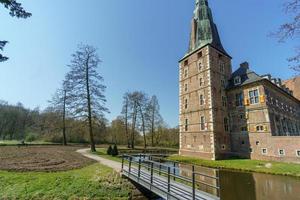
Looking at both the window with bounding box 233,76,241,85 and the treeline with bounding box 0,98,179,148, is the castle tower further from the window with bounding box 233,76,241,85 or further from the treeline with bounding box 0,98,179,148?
the treeline with bounding box 0,98,179,148

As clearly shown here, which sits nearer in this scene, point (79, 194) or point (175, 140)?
point (79, 194)

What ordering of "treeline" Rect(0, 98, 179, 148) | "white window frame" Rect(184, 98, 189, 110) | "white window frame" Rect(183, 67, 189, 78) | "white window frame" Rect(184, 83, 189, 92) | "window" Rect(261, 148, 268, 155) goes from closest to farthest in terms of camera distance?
"window" Rect(261, 148, 268, 155) < "white window frame" Rect(184, 98, 189, 110) < "white window frame" Rect(184, 83, 189, 92) < "white window frame" Rect(183, 67, 189, 78) < "treeline" Rect(0, 98, 179, 148)

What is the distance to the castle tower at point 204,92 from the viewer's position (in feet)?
83.3

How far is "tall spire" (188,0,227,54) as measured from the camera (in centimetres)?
3041

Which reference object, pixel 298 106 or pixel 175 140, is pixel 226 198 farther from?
pixel 175 140

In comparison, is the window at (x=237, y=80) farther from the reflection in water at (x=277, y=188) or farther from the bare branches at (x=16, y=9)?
the bare branches at (x=16, y=9)

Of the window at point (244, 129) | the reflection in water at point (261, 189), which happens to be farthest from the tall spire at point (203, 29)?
the reflection in water at point (261, 189)

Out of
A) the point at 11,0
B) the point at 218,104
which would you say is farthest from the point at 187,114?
the point at 11,0

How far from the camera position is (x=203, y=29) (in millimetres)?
31312

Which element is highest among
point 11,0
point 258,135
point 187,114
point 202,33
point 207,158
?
point 202,33

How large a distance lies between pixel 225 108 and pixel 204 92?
Answer: 3.79m

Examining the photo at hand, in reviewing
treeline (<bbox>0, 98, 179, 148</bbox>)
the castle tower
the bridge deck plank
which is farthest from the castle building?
the bridge deck plank

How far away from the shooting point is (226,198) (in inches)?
367

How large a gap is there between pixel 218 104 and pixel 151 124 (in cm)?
1830
